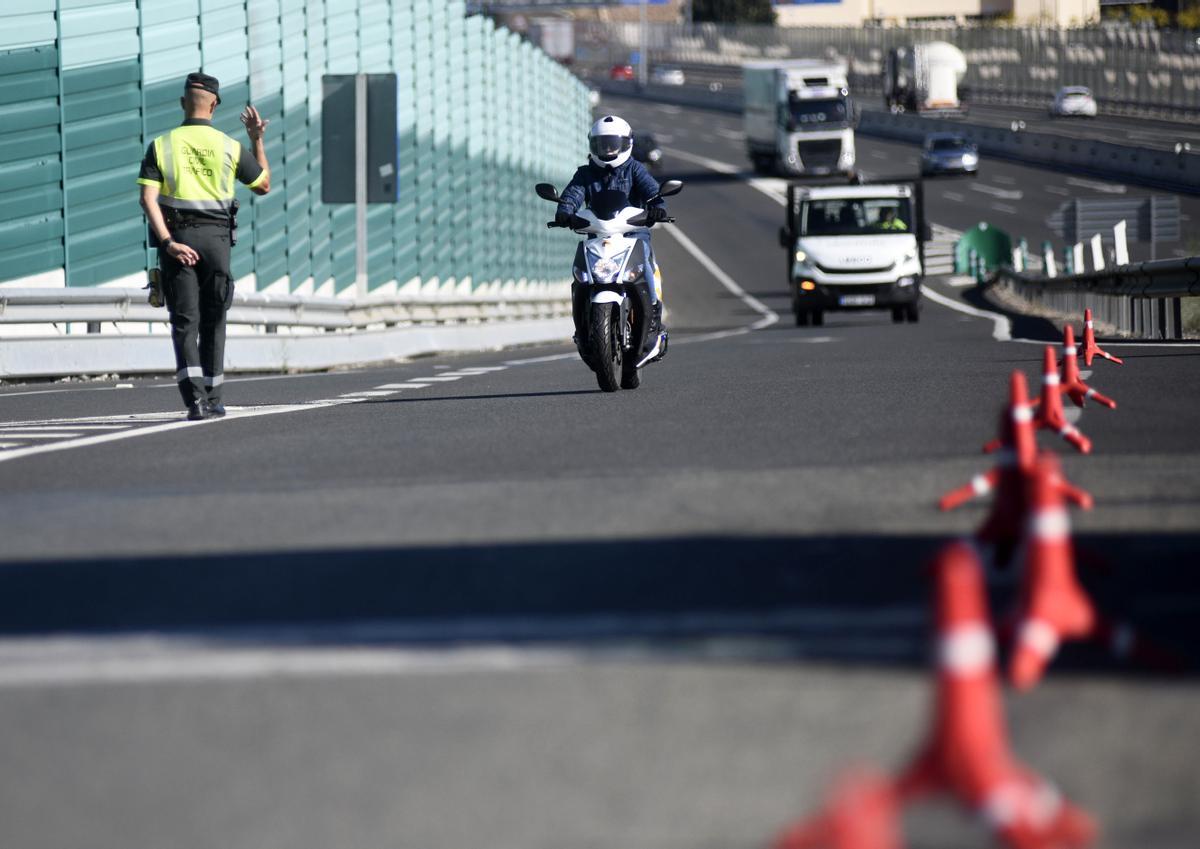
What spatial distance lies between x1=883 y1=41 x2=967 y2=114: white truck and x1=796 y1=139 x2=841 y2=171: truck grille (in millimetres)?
26362

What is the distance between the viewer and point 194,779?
4812 mm

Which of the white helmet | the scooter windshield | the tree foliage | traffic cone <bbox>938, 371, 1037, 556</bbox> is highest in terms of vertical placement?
the tree foliage

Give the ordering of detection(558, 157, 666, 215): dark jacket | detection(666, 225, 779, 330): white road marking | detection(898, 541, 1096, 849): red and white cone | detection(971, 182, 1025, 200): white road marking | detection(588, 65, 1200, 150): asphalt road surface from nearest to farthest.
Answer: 1. detection(898, 541, 1096, 849): red and white cone
2. detection(558, 157, 666, 215): dark jacket
3. detection(666, 225, 779, 330): white road marking
4. detection(971, 182, 1025, 200): white road marking
5. detection(588, 65, 1200, 150): asphalt road surface

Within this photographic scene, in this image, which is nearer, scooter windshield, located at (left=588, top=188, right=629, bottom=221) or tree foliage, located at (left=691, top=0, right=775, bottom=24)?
scooter windshield, located at (left=588, top=188, right=629, bottom=221)


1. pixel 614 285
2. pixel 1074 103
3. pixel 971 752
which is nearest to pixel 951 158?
pixel 1074 103

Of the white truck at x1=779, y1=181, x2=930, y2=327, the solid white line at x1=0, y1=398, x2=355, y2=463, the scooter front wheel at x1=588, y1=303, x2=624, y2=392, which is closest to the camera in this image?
the solid white line at x1=0, y1=398, x2=355, y2=463

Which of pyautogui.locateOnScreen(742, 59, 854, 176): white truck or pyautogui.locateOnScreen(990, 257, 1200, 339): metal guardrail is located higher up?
pyautogui.locateOnScreen(742, 59, 854, 176): white truck

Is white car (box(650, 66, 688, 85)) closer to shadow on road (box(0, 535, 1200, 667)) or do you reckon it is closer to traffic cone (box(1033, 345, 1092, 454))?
traffic cone (box(1033, 345, 1092, 454))

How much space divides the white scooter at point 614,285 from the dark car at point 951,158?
67.8 m

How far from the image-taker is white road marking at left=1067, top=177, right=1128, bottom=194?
235 feet

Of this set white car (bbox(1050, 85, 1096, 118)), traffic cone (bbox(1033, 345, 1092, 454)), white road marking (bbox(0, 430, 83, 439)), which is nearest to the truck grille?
white car (bbox(1050, 85, 1096, 118))

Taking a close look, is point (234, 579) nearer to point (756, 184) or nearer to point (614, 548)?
point (614, 548)

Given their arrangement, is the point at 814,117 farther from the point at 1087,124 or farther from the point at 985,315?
the point at 985,315

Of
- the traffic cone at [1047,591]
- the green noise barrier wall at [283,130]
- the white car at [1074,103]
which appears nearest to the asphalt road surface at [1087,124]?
the white car at [1074,103]
